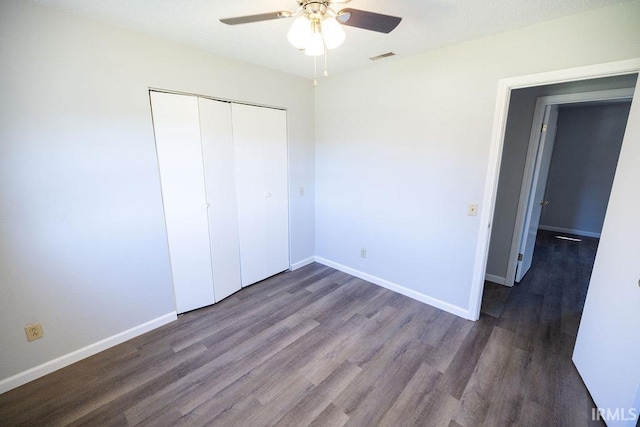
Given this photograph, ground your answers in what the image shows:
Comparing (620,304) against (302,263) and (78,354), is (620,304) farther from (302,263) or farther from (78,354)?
(78,354)

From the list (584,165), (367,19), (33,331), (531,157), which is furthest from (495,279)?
(33,331)

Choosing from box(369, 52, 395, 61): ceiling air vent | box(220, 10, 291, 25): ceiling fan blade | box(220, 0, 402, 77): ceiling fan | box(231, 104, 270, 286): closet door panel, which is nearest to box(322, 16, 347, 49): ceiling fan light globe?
box(220, 0, 402, 77): ceiling fan

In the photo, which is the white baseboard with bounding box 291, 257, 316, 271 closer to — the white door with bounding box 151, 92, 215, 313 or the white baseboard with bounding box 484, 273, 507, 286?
the white door with bounding box 151, 92, 215, 313

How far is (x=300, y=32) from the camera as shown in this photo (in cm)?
129

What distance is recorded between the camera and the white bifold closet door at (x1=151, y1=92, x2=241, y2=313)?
224 centimetres

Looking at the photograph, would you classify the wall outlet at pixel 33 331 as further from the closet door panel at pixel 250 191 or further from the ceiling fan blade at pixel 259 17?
the ceiling fan blade at pixel 259 17

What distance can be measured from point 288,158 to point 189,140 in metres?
1.18

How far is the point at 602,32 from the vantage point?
165 centimetres

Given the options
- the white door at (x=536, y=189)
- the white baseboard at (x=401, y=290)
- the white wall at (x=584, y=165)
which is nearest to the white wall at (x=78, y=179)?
the white baseboard at (x=401, y=290)

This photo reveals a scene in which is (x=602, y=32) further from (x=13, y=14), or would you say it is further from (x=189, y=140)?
(x=13, y=14)

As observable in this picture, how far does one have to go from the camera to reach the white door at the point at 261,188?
279 cm

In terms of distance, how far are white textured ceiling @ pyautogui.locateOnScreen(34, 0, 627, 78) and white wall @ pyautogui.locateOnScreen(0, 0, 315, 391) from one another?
19 cm

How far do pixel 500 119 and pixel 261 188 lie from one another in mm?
2347

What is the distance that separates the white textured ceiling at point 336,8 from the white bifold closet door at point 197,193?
1.66 ft
